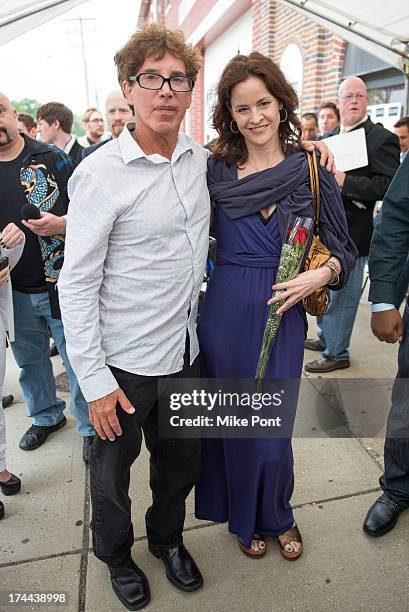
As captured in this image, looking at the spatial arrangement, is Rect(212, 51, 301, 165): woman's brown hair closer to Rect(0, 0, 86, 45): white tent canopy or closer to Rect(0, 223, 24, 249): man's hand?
Rect(0, 223, 24, 249): man's hand

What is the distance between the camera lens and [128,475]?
71.4 inches

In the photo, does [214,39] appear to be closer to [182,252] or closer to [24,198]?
[24,198]

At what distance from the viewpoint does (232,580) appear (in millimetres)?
1973

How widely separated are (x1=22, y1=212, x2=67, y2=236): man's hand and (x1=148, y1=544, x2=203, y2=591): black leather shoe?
1.55m

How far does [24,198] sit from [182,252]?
132 cm

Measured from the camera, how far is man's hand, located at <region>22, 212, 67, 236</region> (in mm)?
2262

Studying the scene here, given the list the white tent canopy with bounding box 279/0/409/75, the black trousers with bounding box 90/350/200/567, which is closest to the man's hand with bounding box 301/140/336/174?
the black trousers with bounding box 90/350/200/567

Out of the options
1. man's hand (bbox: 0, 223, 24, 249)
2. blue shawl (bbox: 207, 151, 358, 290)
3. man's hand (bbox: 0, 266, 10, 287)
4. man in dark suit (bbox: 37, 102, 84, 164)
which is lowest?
man's hand (bbox: 0, 266, 10, 287)

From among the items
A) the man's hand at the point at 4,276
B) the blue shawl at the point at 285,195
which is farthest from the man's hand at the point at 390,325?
the man's hand at the point at 4,276

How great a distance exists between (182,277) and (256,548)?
1305 millimetres

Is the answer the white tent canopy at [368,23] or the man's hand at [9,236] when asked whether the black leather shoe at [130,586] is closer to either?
the man's hand at [9,236]

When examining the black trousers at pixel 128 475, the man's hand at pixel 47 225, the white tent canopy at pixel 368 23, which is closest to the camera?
the black trousers at pixel 128 475

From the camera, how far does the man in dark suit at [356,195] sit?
10.9 ft

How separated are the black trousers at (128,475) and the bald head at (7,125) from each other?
149cm
